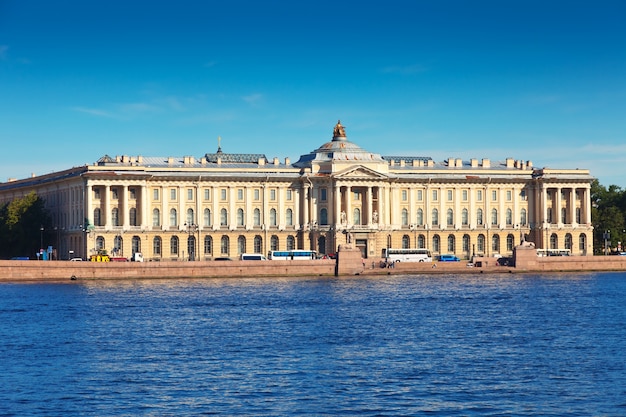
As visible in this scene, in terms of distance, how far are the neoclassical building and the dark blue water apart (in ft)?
98.7

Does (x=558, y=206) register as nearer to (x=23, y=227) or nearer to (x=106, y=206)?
(x=106, y=206)

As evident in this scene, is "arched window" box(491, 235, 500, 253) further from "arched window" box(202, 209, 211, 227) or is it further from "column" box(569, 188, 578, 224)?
"arched window" box(202, 209, 211, 227)

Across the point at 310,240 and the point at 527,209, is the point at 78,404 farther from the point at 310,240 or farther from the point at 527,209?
the point at 527,209

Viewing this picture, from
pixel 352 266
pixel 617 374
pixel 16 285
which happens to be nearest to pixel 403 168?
pixel 352 266

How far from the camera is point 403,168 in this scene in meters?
101

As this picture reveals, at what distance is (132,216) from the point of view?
92688 millimetres

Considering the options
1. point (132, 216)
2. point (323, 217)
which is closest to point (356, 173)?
point (323, 217)

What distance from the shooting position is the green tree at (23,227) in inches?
3669

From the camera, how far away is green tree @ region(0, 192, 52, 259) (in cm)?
9319

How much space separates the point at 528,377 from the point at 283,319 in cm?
1656

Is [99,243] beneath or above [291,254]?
above

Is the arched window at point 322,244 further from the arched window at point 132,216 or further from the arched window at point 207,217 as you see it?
the arched window at point 132,216

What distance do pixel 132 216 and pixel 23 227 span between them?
8.15 m

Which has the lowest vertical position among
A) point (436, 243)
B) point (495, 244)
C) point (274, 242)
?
point (495, 244)
